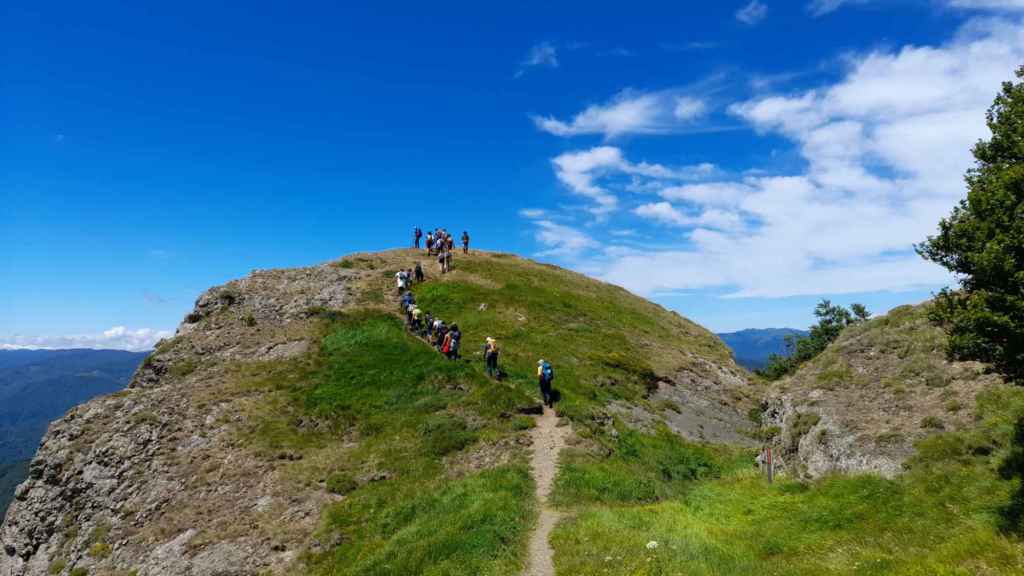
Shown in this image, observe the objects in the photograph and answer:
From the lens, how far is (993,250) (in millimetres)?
12805

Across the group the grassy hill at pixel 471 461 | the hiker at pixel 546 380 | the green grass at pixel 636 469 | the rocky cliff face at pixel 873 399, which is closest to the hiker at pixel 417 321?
the grassy hill at pixel 471 461

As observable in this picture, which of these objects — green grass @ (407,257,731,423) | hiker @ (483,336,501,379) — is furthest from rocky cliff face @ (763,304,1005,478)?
hiker @ (483,336,501,379)

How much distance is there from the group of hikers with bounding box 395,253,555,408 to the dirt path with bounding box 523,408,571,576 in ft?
6.90

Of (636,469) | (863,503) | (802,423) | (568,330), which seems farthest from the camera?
(568,330)

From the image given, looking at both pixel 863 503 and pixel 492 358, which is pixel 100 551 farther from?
pixel 863 503

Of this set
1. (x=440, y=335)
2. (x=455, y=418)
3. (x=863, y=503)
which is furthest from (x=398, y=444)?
(x=863, y=503)

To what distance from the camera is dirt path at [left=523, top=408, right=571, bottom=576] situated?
16344 millimetres

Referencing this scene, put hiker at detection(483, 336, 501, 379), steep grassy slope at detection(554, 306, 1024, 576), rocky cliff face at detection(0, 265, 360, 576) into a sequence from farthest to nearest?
hiker at detection(483, 336, 501, 379) < rocky cliff face at detection(0, 265, 360, 576) < steep grassy slope at detection(554, 306, 1024, 576)

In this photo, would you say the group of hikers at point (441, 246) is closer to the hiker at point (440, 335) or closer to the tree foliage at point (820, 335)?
the hiker at point (440, 335)

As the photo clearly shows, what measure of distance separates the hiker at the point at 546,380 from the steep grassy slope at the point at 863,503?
10.0 m

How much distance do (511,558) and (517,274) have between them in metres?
46.8

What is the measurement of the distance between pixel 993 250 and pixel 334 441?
99.4ft

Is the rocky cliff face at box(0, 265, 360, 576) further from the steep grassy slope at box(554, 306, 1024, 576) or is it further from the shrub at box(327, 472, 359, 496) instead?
the steep grassy slope at box(554, 306, 1024, 576)

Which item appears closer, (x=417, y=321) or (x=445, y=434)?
(x=445, y=434)
